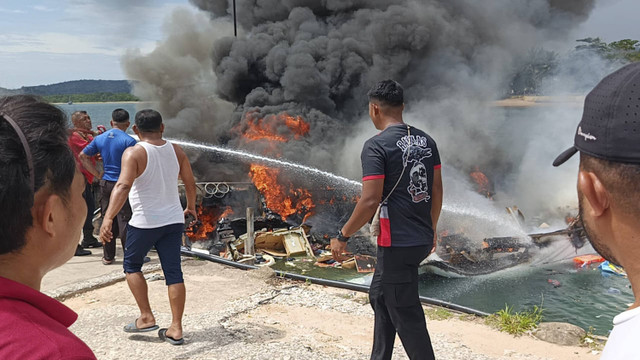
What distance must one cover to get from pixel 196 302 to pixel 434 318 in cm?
260

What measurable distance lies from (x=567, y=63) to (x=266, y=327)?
26.3 metres

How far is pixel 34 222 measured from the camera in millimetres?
1186

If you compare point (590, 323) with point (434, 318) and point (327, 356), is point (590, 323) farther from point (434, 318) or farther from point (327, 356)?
point (327, 356)

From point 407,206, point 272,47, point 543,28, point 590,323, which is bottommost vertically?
point 590,323

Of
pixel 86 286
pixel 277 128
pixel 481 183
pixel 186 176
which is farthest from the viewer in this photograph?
pixel 277 128

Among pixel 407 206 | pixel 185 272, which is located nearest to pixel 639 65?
pixel 407 206

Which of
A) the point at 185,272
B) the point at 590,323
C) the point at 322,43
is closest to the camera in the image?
the point at 185,272

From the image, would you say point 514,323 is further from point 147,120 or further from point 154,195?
point 147,120

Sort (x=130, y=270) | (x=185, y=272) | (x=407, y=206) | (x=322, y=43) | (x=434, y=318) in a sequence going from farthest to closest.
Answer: (x=322, y=43) < (x=185, y=272) < (x=434, y=318) < (x=130, y=270) < (x=407, y=206)

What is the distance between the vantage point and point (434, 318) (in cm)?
533

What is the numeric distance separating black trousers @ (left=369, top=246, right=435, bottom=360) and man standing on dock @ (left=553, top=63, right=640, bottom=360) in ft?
6.96

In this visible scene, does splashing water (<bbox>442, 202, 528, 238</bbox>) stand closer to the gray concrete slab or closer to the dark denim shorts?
the gray concrete slab

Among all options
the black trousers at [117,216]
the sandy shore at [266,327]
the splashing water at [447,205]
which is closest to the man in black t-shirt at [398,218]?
the sandy shore at [266,327]

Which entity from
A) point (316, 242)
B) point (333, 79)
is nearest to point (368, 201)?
point (316, 242)
